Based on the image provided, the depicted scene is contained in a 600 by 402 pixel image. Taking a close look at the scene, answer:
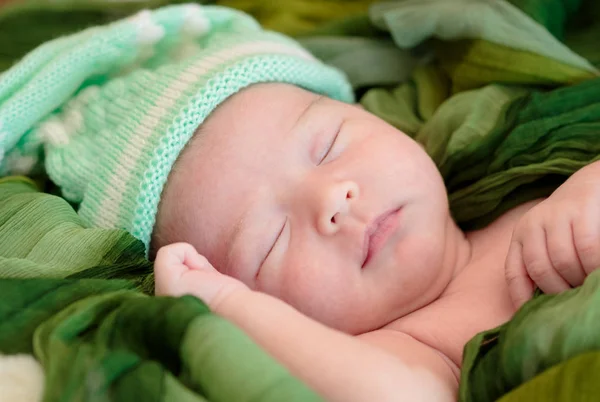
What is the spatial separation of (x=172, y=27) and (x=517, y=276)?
77 cm

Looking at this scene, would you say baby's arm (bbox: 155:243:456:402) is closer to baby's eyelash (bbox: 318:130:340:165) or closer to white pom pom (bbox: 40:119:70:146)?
baby's eyelash (bbox: 318:130:340:165)

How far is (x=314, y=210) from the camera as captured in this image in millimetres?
903

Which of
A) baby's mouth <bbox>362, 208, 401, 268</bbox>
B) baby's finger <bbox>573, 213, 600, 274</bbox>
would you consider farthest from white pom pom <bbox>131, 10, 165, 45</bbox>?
baby's finger <bbox>573, 213, 600, 274</bbox>

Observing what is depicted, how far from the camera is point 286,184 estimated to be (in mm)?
943

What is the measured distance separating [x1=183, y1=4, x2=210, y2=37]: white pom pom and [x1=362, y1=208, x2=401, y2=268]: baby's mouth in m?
0.54

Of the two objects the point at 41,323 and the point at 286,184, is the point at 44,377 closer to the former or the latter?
the point at 41,323

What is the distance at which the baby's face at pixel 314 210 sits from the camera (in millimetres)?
895

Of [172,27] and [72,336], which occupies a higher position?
[172,27]

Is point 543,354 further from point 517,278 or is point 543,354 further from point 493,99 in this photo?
point 493,99

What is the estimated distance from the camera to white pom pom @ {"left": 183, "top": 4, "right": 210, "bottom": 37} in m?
1.21

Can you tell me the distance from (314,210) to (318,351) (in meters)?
0.27

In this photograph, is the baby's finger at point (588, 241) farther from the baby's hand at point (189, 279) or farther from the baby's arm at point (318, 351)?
the baby's hand at point (189, 279)

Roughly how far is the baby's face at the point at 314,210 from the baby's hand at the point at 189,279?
0.39 ft

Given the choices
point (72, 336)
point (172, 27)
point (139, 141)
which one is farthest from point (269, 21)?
point (72, 336)
